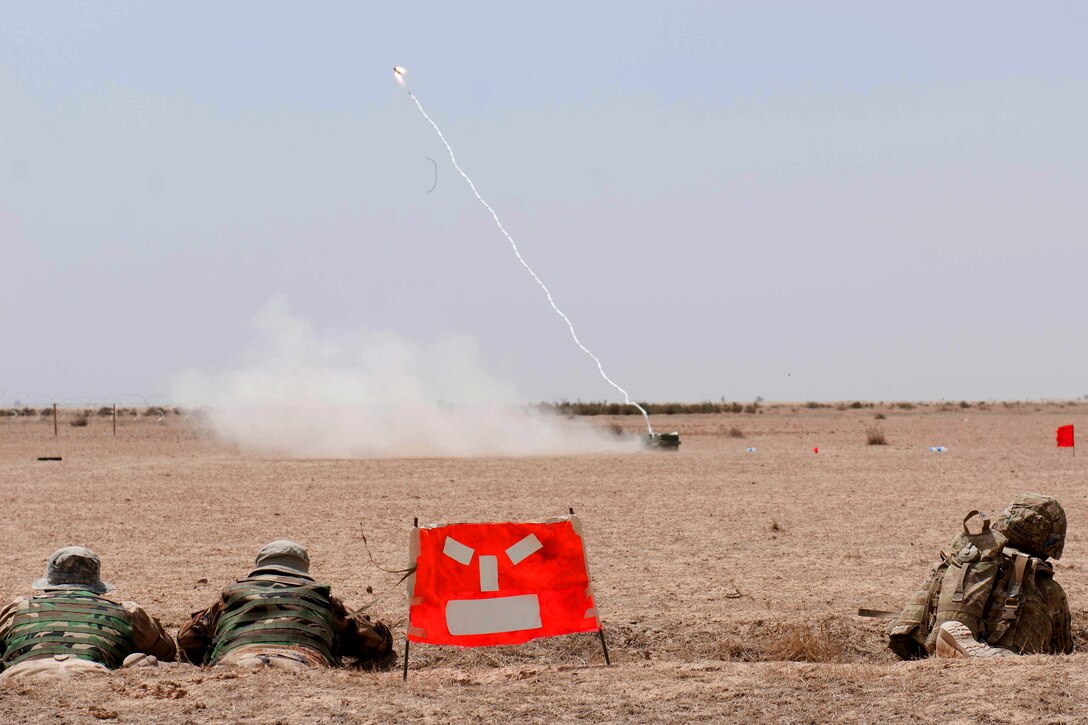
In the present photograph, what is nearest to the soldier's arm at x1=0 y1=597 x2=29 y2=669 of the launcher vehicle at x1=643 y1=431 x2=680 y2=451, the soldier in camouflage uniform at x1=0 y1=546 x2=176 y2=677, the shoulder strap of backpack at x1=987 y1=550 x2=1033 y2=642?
the soldier in camouflage uniform at x1=0 y1=546 x2=176 y2=677

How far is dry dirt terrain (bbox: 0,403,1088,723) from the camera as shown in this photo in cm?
671

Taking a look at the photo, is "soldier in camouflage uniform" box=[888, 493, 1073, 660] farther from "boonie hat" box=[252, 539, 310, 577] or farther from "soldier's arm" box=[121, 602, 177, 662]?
"soldier's arm" box=[121, 602, 177, 662]

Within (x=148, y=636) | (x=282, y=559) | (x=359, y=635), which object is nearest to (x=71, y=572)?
(x=148, y=636)

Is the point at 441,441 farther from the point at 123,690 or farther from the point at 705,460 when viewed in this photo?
the point at 123,690

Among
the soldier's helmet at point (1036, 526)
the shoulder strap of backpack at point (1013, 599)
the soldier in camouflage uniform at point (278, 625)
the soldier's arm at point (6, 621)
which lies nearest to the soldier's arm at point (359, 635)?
the soldier in camouflage uniform at point (278, 625)

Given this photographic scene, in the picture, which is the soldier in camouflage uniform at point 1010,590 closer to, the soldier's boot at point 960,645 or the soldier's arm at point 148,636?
the soldier's boot at point 960,645

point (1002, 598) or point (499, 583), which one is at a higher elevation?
point (499, 583)

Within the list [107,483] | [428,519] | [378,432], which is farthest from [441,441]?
[428,519]

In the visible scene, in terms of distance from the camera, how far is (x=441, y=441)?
38719mm

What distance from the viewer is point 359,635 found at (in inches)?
343

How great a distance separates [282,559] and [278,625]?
26.9 inches

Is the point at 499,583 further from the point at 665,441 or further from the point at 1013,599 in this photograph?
the point at 665,441

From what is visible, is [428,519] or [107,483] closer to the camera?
A: [428,519]

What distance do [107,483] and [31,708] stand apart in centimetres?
1901
